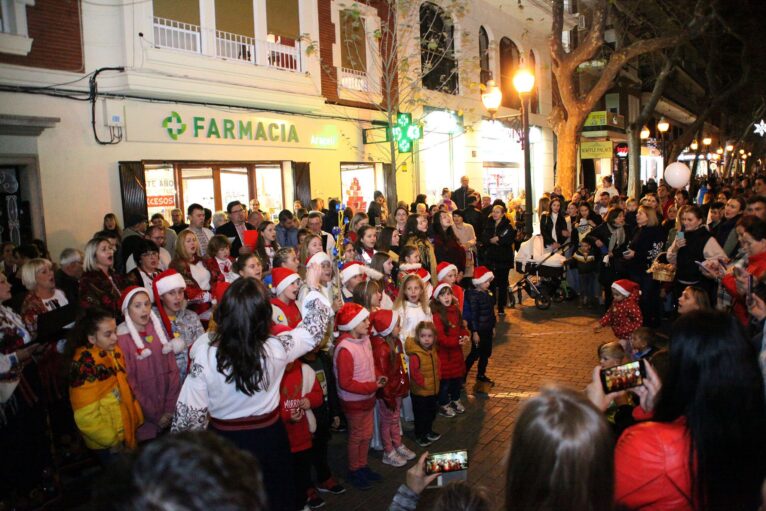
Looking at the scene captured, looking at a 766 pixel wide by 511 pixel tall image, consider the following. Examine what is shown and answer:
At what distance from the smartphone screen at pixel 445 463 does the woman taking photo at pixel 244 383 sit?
1.26 m

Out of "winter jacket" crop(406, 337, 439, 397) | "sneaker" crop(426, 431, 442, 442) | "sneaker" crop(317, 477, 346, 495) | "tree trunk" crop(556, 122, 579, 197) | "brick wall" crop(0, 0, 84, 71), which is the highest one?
"brick wall" crop(0, 0, 84, 71)

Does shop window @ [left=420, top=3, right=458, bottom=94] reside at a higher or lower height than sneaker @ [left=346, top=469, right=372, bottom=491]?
higher

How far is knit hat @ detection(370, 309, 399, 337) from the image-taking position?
539 centimetres

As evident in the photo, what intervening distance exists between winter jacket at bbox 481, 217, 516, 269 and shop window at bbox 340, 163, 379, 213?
719 cm

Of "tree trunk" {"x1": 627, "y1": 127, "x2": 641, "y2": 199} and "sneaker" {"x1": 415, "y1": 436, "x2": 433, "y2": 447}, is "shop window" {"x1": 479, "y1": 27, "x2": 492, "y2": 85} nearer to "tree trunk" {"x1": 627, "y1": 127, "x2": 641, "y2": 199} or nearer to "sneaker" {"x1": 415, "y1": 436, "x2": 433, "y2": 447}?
"tree trunk" {"x1": 627, "y1": 127, "x2": 641, "y2": 199}

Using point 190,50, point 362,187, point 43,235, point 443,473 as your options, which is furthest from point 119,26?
point 443,473

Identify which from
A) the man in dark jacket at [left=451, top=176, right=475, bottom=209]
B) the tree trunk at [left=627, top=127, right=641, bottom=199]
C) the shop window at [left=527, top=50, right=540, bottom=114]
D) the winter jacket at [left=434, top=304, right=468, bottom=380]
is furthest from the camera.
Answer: the shop window at [left=527, top=50, right=540, bottom=114]

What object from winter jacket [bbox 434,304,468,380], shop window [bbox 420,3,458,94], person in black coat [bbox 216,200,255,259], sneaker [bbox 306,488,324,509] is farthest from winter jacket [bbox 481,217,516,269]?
shop window [bbox 420,3,458,94]

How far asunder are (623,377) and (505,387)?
15.6 feet

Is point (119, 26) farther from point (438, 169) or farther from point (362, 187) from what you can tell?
point (438, 169)

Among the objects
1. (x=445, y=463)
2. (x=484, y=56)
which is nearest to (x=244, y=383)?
(x=445, y=463)

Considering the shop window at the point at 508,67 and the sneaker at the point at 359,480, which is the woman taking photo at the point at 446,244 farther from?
the shop window at the point at 508,67

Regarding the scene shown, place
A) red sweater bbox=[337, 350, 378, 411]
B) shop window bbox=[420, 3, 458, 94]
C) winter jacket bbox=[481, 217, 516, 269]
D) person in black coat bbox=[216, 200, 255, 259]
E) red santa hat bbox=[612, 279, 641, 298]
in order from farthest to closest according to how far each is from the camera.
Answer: shop window bbox=[420, 3, 458, 94], winter jacket bbox=[481, 217, 516, 269], person in black coat bbox=[216, 200, 255, 259], red santa hat bbox=[612, 279, 641, 298], red sweater bbox=[337, 350, 378, 411]

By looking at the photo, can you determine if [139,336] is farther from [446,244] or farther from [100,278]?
[446,244]
